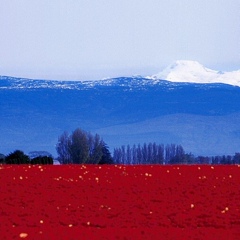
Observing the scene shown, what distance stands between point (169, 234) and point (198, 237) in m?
0.62

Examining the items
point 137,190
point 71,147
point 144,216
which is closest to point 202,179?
point 137,190

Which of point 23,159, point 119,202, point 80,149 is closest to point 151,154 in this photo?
point 80,149

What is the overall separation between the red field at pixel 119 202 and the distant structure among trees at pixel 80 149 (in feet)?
56.0

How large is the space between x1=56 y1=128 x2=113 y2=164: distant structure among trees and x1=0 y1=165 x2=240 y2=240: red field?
56.0 feet

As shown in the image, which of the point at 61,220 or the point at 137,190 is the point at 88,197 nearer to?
the point at 137,190

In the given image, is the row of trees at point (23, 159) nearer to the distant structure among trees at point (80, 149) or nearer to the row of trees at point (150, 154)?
the distant structure among trees at point (80, 149)

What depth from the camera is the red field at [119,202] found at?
14.4m

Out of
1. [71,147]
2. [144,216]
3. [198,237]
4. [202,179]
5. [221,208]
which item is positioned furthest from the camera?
[71,147]

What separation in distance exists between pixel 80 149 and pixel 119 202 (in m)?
25.7

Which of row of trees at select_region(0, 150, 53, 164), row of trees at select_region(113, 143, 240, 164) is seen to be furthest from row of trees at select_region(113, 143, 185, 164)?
row of trees at select_region(0, 150, 53, 164)

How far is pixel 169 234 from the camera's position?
14.0 meters

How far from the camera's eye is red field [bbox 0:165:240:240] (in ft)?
47.4

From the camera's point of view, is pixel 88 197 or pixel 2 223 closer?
pixel 2 223

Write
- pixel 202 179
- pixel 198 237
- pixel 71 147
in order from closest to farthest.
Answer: pixel 198 237 → pixel 202 179 → pixel 71 147
